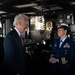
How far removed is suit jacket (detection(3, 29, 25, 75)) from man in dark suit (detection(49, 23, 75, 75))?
780 millimetres

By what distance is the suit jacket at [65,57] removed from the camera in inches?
117

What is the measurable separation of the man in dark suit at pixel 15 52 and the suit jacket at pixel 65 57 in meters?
0.81

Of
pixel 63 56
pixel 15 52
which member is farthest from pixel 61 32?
pixel 15 52

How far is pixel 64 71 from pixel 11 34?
1.13 metres

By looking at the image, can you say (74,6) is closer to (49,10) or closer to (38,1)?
(49,10)

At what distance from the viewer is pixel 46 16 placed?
10.1 metres

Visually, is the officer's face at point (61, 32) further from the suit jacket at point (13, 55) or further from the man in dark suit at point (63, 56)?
the suit jacket at point (13, 55)

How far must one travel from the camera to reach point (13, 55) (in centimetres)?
225

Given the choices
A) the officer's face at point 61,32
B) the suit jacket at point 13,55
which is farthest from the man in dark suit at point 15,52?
the officer's face at point 61,32

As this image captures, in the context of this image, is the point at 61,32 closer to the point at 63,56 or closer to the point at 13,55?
the point at 63,56

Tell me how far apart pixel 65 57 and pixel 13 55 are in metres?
1.01

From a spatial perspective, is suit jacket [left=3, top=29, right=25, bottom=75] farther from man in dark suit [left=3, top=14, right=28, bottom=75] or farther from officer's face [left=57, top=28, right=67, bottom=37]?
officer's face [left=57, top=28, right=67, bottom=37]

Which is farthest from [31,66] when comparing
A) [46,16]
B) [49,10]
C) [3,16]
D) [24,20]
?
[3,16]

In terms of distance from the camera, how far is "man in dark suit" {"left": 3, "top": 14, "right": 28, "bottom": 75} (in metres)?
2.24
